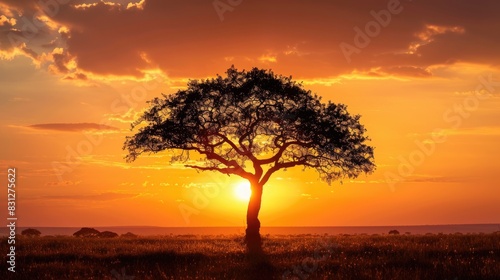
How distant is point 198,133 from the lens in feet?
148

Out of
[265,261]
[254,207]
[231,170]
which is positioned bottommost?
[265,261]

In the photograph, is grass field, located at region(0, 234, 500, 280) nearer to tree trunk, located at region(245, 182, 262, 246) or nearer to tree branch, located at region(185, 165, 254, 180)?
tree trunk, located at region(245, 182, 262, 246)

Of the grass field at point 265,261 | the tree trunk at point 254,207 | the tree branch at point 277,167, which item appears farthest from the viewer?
the tree branch at point 277,167

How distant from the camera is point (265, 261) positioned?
2786 centimetres

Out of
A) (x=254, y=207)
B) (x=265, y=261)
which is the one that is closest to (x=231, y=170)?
(x=254, y=207)

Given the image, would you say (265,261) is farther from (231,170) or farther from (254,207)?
(231,170)

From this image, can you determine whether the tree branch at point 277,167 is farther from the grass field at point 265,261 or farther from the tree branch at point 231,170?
the grass field at point 265,261


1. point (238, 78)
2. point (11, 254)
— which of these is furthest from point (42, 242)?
point (238, 78)

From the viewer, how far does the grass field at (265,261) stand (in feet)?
75.5

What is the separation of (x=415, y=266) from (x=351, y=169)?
21.7m

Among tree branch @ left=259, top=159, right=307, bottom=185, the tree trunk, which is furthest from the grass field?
tree branch @ left=259, top=159, right=307, bottom=185

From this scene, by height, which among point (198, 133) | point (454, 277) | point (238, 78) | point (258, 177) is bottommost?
point (454, 277)

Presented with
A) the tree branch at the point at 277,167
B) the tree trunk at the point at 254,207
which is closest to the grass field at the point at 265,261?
the tree trunk at the point at 254,207

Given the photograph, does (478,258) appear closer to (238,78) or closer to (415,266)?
(415,266)
